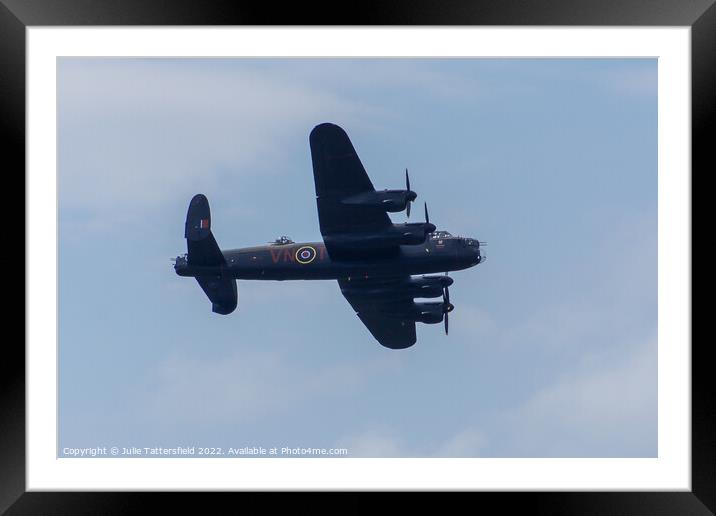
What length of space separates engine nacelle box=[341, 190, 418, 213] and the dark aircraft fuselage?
59.4 inches

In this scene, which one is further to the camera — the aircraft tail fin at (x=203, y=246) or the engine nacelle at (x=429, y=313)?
the engine nacelle at (x=429, y=313)

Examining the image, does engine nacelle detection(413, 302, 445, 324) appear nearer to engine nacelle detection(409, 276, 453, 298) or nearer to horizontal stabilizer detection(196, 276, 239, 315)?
engine nacelle detection(409, 276, 453, 298)

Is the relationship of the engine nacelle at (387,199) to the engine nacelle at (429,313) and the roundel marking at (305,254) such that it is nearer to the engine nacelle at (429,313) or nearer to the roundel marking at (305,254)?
the roundel marking at (305,254)

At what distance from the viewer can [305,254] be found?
2706 centimetres

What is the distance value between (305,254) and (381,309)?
13.2 ft

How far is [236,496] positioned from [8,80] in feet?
28.8

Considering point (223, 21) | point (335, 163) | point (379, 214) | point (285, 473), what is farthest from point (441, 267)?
point (223, 21)

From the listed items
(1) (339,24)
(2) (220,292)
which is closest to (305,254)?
(2) (220,292)

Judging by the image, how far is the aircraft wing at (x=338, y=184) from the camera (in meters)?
25.8

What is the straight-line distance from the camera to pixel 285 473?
19.0 m

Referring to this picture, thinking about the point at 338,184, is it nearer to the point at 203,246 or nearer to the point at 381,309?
the point at 203,246

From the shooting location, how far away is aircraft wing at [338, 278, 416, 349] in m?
29.1

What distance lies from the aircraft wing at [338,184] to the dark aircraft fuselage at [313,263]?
68 cm

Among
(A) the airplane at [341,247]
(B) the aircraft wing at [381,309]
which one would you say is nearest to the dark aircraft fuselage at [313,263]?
(A) the airplane at [341,247]
